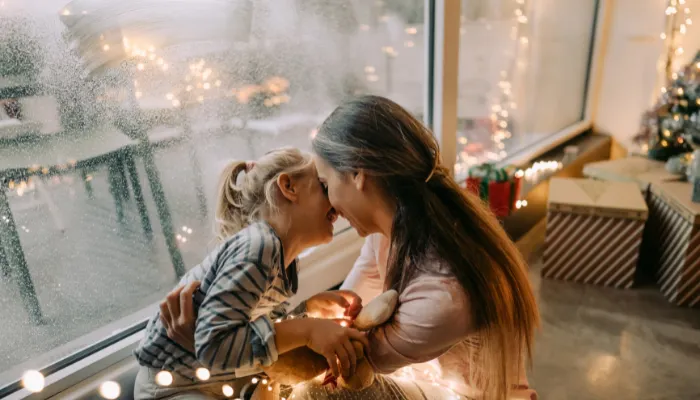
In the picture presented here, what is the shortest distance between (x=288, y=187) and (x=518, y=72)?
178 cm

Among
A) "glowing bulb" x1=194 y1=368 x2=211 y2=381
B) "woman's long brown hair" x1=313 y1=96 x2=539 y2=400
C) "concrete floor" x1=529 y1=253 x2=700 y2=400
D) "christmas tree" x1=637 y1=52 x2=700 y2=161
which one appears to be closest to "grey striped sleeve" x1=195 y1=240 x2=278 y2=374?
"glowing bulb" x1=194 y1=368 x2=211 y2=381

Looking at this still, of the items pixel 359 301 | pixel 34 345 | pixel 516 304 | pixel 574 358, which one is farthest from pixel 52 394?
Answer: pixel 574 358

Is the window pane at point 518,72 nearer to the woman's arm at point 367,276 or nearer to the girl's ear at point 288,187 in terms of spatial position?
the woman's arm at point 367,276

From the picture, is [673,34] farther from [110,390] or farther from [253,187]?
[110,390]

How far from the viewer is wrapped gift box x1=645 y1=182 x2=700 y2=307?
1.61 m

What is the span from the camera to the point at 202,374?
87cm

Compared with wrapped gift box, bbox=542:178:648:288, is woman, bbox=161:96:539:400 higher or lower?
higher

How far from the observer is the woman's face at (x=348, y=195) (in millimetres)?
798

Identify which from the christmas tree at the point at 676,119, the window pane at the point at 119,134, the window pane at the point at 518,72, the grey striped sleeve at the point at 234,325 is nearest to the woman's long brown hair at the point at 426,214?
the grey striped sleeve at the point at 234,325

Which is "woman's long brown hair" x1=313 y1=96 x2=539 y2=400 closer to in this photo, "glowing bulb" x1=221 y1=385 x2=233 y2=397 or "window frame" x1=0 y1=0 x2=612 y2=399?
"glowing bulb" x1=221 y1=385 x2=233 y2=397

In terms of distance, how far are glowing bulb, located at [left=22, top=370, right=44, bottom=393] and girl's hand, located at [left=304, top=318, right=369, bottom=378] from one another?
1.84 ft

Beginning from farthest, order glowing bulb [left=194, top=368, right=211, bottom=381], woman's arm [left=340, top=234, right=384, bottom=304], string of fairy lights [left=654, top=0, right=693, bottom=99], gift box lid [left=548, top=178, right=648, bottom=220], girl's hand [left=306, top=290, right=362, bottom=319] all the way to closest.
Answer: string of fairy lights [left=654, top=0, right=693, bottom=99], gift box lid [left=548, top=178, right=648, bottom=220], woman's arm [left=340, top=234, right=384, bottom=304], girl's hand [left=306, top=290, right=362, bottom=319], glowing bulb [left=194, top=368, right=211, bottom=381]

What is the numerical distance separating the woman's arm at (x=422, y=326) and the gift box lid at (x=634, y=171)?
1.51 metres

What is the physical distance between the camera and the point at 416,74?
5.73ft
